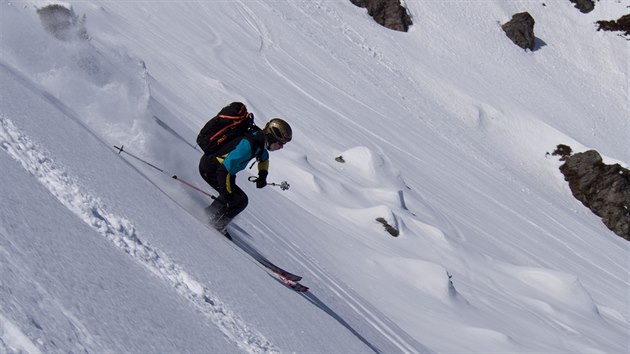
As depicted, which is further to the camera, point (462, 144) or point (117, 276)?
point (462, 144)

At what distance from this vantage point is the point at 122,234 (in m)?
4.90

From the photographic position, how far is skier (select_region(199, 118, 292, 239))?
734 cm

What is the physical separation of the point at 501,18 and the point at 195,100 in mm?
27422

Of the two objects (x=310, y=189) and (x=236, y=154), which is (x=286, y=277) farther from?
(x=310, y=189)

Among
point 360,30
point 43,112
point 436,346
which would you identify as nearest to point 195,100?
point 436,346

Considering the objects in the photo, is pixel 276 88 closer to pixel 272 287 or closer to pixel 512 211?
pixel 512 211

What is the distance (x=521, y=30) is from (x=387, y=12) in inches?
303

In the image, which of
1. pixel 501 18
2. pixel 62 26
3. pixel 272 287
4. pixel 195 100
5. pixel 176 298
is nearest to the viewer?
pixel 176 298

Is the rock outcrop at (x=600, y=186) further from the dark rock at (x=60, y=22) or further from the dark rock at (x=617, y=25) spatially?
the dark rock at (x=60, y=22)

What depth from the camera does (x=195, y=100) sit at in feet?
48.3

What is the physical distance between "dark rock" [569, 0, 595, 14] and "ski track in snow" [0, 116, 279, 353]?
41495mm

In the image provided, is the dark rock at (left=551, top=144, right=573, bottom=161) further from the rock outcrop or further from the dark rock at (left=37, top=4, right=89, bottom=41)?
the dark rock at (left=37, top=4, right=89, bottom=41)

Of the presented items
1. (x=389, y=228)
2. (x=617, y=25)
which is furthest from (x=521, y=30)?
(x=389, y=228)

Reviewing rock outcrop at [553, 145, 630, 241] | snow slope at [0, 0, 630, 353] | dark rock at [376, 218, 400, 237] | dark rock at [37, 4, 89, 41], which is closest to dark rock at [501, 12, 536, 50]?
snow slope at [0, 0, 630, 353]
